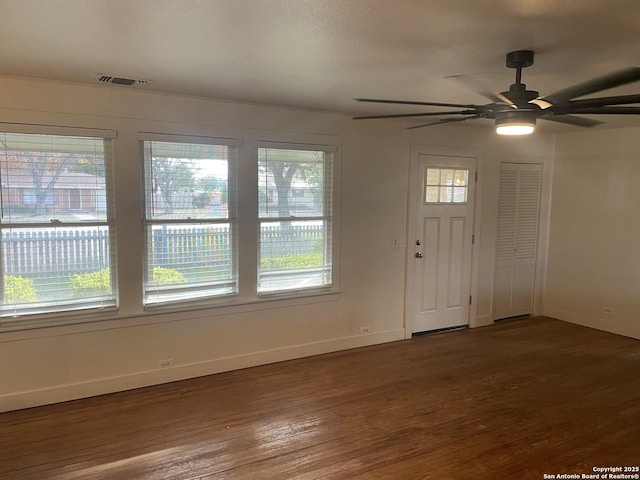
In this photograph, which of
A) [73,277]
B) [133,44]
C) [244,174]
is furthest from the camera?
[244,174]

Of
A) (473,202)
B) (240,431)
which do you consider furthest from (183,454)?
(473,202)

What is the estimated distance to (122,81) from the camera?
10.0 ft

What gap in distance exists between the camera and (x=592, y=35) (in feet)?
6.88

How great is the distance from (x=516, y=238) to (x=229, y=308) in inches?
152

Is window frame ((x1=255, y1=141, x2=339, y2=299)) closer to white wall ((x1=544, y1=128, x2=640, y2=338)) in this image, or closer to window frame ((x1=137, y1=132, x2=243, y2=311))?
window frame ((x1=137, y1=132, x2=243, y2=311))

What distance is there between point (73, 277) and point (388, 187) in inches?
120

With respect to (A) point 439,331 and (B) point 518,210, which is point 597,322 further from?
(A) point 439,331

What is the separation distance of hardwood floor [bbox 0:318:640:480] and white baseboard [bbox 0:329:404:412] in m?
0.08

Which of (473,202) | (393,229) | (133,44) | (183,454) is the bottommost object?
(183,454)

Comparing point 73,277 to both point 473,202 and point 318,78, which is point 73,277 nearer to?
point 318,78

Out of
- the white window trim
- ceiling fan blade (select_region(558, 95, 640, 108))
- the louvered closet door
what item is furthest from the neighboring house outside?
the louvered closet door

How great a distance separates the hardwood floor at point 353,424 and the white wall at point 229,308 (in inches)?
8.2

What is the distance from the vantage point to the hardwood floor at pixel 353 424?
2.50m

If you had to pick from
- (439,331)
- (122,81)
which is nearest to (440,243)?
(439,331)
